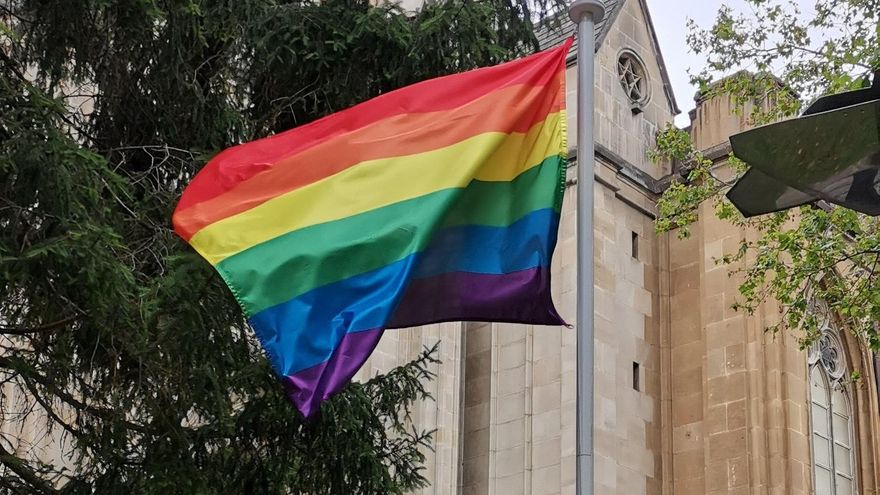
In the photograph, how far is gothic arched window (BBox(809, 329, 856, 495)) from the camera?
25672 millimetres

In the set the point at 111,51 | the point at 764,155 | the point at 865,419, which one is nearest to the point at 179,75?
the point at 111,51

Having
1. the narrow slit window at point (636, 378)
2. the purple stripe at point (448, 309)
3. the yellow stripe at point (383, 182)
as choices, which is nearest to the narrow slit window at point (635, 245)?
the narrow slit window at point (636, 378)

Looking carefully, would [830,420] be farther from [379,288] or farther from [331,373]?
[331,373]

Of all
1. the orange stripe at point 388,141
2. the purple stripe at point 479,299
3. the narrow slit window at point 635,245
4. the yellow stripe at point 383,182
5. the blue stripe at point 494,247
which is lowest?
the purple stripe at point 479,299

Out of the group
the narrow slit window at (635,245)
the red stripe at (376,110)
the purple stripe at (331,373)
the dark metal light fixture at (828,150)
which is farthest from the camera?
the narrow slit window at (635,245)

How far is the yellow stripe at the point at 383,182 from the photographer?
1038 cm

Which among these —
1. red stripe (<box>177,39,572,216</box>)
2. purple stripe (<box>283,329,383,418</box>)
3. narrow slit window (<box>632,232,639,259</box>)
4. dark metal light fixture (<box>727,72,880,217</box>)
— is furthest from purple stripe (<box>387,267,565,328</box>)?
narrow slit window (<box>632,232,639,259</box>)

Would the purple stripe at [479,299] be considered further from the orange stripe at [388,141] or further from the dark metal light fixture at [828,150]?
the dark metal light fixture at [828,150]

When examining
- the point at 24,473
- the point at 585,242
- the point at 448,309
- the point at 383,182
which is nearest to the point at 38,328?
the point at 24,473

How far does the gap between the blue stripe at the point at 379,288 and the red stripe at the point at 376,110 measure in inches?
39.7

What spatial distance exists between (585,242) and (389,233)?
1.35 m

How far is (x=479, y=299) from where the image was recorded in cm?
1010

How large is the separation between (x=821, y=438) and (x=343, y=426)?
45.9 ft

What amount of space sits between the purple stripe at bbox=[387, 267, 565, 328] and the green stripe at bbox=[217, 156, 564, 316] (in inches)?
10.9
